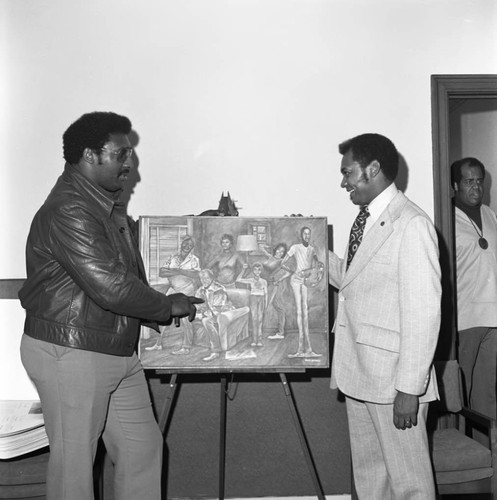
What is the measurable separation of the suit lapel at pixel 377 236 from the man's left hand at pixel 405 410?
48 cm

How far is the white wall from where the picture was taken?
3186 millimetres

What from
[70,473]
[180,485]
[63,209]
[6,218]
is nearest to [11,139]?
[6,218]

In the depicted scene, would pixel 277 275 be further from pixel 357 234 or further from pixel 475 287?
pixel 475 287

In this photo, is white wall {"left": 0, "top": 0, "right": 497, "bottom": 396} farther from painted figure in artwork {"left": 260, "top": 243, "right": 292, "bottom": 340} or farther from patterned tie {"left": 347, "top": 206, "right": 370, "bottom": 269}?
patterned tie {"left": 347, "top": 206, "right": 370, "bottom": 269}

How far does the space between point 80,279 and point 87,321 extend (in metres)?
0.16

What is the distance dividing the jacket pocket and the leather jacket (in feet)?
2.51

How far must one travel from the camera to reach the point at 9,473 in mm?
2531

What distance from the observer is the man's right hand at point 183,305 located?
2.54m

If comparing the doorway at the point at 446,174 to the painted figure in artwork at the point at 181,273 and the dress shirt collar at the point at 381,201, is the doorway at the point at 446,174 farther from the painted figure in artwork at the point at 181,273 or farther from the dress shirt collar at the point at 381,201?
the painted figure in artwork at the point at 181,273

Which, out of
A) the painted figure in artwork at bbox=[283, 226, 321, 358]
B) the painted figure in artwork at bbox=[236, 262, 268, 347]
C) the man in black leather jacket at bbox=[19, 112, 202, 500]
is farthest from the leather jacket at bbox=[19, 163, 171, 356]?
the painted figure in artwork at bbox=[283, 226, 321, 358]

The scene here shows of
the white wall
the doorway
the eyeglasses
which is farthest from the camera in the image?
the doorway

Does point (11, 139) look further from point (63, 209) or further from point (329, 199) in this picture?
point (329, 199)

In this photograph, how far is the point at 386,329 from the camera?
2.32m

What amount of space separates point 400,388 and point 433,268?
433mm
